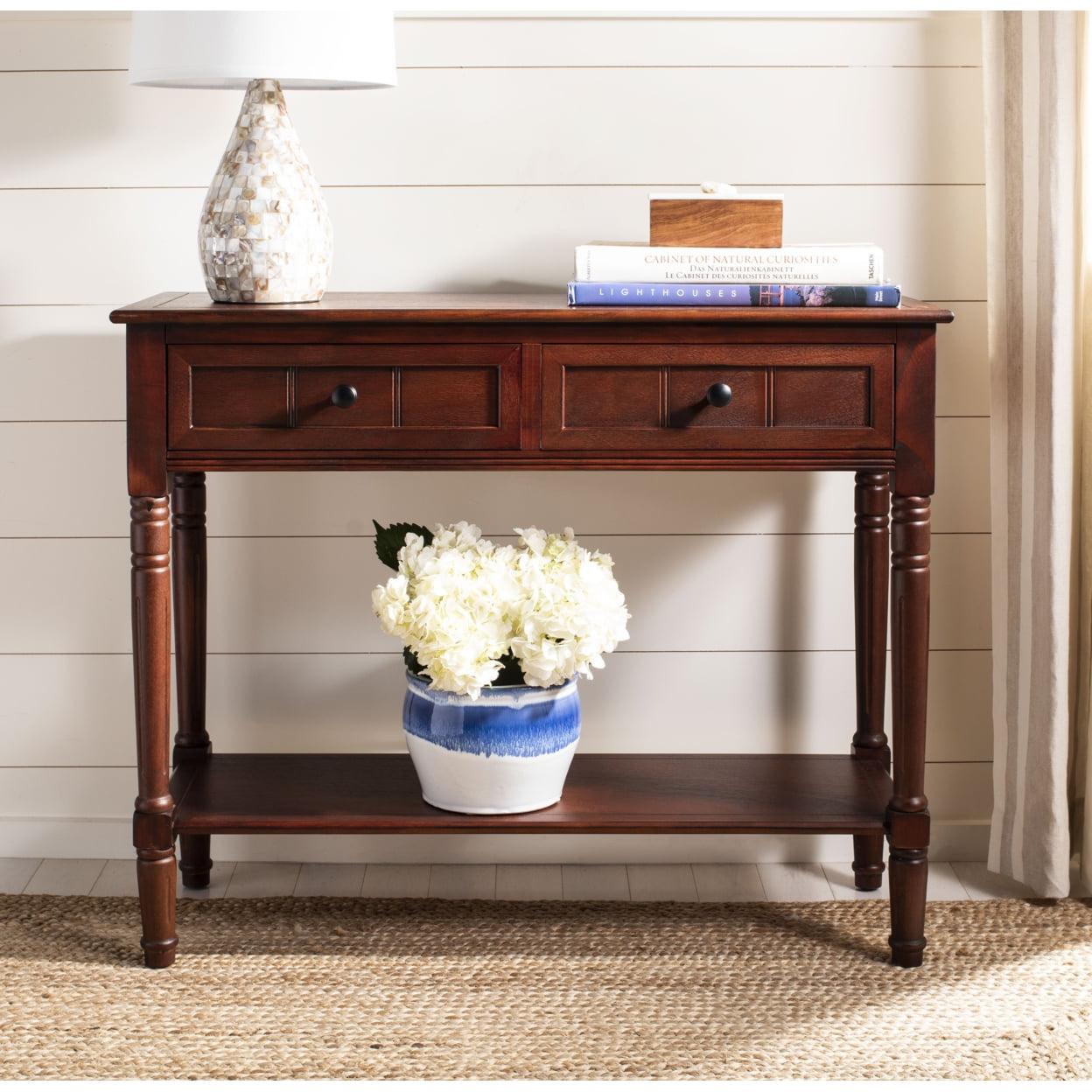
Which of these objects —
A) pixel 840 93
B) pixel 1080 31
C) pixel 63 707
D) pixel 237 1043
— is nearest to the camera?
pixel 237 1043

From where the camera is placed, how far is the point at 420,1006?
1.54 meters

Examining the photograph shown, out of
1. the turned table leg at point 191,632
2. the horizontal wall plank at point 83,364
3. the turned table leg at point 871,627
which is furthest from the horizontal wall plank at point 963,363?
the turned table leg at point 191,632

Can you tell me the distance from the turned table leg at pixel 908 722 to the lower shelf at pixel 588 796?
0.15 ft

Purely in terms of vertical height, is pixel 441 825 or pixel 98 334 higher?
pixel 98 334

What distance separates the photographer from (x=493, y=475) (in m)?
1.90

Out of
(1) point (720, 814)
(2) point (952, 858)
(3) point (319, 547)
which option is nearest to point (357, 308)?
(3) point (319, 547)

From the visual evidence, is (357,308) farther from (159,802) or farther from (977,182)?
(977,182)

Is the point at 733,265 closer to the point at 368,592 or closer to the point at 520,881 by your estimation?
the point at 368,592

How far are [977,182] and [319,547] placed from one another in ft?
3.49

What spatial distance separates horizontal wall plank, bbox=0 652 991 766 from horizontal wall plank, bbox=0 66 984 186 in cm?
67

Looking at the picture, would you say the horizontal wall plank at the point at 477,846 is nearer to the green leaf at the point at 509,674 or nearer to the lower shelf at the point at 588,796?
the lower shelf at the point at 588,796

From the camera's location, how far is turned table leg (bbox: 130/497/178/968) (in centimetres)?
154

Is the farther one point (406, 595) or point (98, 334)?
point (98, 334)

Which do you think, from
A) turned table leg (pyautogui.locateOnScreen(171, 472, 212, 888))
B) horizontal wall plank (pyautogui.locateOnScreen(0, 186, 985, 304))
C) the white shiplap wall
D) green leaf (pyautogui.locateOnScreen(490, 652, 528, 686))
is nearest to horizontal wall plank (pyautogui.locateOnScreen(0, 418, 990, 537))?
the white shiplap wall
